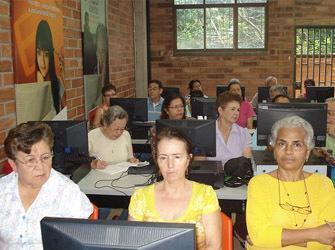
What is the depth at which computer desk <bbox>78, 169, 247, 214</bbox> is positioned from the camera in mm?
2869

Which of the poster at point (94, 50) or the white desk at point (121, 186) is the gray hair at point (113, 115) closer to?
the white desk at point (121, 186)

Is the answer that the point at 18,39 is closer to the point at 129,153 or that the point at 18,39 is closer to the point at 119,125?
the point at 119,125

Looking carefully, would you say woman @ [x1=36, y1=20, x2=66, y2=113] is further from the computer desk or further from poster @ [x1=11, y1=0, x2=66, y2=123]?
the computer desk

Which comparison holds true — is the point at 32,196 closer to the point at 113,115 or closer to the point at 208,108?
the point at 113,115

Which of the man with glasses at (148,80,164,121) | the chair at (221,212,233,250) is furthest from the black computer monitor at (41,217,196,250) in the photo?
the man with glasses at (148,80,164,121)

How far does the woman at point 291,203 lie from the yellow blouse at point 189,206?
29 cm

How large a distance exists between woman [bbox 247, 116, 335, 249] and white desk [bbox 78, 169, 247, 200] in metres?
0.61

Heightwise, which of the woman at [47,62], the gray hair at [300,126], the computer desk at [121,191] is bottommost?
the computer desk at [121,191]

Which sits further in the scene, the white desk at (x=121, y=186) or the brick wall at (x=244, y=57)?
the brick wall at (x=244, y=57)

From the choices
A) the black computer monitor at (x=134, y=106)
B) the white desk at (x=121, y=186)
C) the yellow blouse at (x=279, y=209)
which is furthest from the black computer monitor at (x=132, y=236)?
the black computer monitor at (x=134, y=106)

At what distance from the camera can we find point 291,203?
7.22 feet

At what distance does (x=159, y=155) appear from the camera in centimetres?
202

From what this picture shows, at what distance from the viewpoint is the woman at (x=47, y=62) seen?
3.59m

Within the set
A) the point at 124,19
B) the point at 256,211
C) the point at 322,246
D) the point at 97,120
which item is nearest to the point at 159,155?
the point at 256,211
